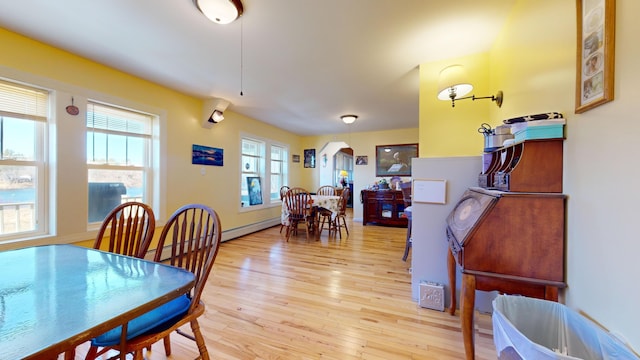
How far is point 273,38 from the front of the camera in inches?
83.7

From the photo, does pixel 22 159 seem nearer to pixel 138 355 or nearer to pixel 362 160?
pixel 138 355

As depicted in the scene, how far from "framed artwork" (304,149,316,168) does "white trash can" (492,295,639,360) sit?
5.79m

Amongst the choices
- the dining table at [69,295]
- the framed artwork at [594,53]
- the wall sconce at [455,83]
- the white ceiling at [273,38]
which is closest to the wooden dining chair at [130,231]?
the dining table at [69,295]

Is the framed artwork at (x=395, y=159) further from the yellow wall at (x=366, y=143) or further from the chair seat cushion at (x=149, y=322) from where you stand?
the chair seat cushion at (x=149, y=322)

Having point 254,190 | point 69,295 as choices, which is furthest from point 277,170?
point 69,295

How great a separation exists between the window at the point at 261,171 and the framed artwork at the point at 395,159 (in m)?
2.48

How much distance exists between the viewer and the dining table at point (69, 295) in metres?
0.59

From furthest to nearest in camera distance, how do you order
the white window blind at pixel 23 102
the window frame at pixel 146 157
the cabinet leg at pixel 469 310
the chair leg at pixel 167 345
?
the window frame at pixel 146 157, the white window blind at pixel 23 102, the chair leg at pixel 167 345, the cabinet leg at pixel 469 310

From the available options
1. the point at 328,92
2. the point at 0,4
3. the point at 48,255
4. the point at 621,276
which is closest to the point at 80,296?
the point at 48,255

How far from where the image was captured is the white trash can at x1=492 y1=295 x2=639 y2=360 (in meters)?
0.77

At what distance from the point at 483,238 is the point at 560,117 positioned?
71 centimetres

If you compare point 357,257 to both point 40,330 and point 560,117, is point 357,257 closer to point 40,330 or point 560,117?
point 560,117

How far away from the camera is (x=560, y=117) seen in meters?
1.17

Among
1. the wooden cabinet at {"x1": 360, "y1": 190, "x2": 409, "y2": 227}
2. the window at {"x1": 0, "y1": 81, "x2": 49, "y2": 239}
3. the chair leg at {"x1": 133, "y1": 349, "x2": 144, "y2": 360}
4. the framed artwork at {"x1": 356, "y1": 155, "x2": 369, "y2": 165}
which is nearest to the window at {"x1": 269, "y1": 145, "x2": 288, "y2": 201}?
the framed artwork at {"x1": 356, "y1": 155, "x2": 369, "y2": 165}
